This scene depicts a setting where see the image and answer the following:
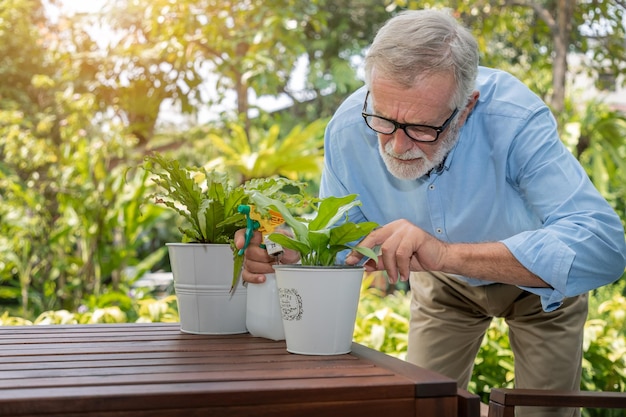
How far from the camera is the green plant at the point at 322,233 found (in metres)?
1.52

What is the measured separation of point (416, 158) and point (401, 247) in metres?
0.35

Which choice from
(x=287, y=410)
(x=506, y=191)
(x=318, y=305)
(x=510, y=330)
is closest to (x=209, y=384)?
(x=287, y=410)

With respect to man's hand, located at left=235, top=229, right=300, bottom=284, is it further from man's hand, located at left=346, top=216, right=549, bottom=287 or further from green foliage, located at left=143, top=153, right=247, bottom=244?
man's hand, located at left=346, top=216, right=549, bottom=287

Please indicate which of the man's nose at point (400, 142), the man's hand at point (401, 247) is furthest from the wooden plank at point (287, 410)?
the man's nose at point (400, 142)

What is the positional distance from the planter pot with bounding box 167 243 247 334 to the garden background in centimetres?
180

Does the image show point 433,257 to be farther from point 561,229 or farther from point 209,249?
Result: point 209,249

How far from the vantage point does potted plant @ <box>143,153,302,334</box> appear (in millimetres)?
1747

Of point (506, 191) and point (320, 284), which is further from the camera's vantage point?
point (506, 191)

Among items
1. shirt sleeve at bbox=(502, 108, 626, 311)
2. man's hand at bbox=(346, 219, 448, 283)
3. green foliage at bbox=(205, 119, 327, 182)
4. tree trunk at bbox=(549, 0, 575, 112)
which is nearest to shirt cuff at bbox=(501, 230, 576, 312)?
shirt sleeve at bbox=(502, 108, 626, 311)

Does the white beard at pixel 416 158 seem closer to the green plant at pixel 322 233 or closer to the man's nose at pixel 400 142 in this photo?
the man's nose at pixel 400 142

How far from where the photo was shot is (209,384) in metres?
1.19

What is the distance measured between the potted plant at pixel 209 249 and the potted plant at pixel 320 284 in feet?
0.65

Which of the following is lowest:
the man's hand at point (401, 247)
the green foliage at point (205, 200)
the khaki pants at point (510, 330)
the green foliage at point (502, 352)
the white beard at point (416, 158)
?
the green foliage at point (502, 352)

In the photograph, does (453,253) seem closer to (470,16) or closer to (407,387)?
(407,387)
